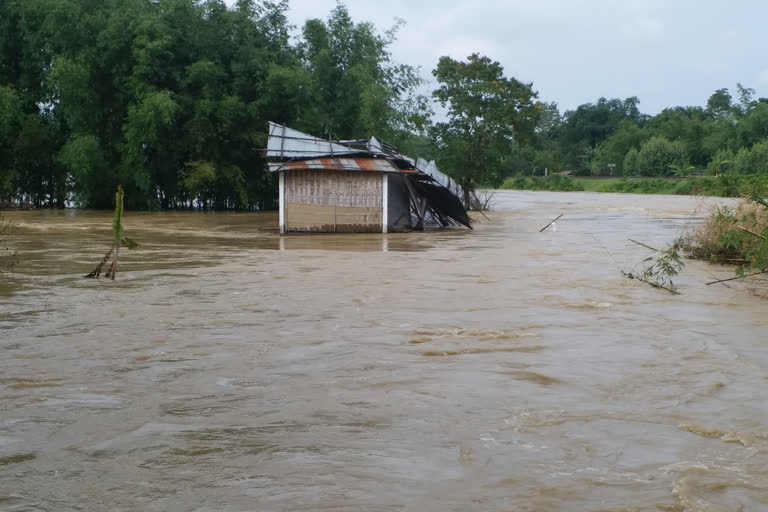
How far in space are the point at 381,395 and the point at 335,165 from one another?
46.4 feet

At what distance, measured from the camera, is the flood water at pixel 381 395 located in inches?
132

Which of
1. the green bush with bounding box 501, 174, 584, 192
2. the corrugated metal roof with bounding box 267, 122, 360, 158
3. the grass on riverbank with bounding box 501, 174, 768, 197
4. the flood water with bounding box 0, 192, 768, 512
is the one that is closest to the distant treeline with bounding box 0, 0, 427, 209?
the corrugated metal roof with bounding box 267, 122, 360, 158

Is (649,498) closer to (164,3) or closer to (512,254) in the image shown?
(512,254)

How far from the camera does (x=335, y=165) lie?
60.8 ft

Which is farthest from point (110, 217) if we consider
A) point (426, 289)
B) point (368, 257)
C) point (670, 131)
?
point (670, 131)

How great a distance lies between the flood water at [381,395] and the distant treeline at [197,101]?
1763 centimetres

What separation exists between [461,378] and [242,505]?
2.28 metres

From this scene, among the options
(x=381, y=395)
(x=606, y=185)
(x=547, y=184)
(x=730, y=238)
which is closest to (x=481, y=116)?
(x=730, y=238)

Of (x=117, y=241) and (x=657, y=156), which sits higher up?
(x=657, y=156)

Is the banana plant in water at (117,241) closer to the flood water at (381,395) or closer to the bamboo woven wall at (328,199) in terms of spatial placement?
the flood water at (381,395)

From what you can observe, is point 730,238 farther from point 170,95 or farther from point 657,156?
point 657,156

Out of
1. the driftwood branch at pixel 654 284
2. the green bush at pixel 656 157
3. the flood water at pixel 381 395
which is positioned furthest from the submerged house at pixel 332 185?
the green bush at pixel 656 157

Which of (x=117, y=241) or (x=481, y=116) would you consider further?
(x=481, y=116)

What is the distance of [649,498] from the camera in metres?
3.25
